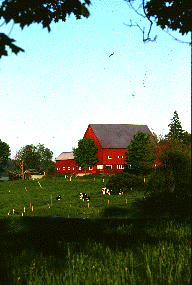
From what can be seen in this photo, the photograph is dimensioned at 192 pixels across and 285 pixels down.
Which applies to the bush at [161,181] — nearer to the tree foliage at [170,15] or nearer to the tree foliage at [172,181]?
the tree foliage at [172,181]

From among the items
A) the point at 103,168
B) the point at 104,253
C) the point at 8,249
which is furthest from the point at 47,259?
the point at 103,168

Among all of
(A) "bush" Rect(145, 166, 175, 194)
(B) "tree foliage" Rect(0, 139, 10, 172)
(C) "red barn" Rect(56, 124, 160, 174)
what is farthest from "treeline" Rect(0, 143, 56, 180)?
(A) "bush" Rect(145, 166, 175, 194)

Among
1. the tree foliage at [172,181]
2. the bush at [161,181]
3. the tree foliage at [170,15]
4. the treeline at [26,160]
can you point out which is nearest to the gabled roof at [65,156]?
the treeline at [26,160]

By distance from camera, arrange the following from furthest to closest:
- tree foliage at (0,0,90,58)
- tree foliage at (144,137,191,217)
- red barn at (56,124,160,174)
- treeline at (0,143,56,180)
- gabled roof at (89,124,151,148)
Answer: treeline at (0,143,56,180) < gabled roof at (89,124,151,148) < red barn at (56,124,160,174) < tree foliage at (144,137,191,217) < tree foliage at (0,0,90,58)

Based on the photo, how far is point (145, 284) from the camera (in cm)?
623

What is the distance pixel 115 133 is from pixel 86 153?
832 cm

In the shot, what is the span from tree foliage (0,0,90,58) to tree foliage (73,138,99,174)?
6559 centimetres

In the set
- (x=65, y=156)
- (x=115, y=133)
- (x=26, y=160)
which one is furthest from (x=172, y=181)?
(x=26, y=160)

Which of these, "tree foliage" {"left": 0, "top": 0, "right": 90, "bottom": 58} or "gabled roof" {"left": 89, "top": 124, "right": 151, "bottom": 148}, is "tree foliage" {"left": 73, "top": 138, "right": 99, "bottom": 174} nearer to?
"gabled roof" {"left": 89, "top": 124, "right": 151, "bottom": 148}

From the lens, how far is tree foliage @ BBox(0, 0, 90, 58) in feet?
19.2

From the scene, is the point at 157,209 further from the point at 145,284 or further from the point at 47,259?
the point at 145,284

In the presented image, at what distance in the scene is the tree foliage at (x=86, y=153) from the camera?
241 feet

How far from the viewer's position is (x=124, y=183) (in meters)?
40.5

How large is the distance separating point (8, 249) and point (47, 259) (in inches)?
107
